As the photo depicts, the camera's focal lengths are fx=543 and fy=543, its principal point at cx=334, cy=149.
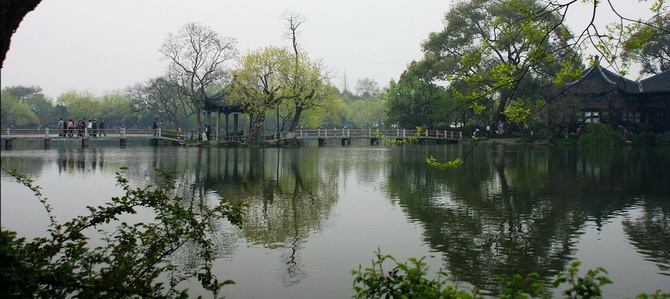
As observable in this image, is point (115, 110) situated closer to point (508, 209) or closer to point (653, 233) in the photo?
point (508, 209)

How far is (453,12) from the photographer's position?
4734 cm

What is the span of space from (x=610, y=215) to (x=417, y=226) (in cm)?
379

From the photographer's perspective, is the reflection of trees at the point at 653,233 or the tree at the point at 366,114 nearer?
the reflection of trees at the point at 653,233

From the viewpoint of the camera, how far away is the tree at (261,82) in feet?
136

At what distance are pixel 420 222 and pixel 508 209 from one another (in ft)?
7.56

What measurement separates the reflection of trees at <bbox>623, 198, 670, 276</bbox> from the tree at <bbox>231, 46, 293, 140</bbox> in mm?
33159

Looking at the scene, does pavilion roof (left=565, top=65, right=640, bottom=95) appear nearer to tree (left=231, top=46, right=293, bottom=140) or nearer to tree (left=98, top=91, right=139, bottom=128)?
tree (left=231, top=46, right=293, bottom=140)

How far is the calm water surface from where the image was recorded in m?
6.27

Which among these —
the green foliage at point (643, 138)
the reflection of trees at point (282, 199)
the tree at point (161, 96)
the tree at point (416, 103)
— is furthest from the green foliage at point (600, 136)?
the tree at point (161, 96)

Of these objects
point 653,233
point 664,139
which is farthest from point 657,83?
point 653,233

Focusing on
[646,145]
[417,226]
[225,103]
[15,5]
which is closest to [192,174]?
[417,226]

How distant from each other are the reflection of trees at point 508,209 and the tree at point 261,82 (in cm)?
2364

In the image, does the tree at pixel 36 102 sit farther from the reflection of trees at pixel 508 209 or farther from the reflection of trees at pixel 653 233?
the reflection of trees at pixel 653 233

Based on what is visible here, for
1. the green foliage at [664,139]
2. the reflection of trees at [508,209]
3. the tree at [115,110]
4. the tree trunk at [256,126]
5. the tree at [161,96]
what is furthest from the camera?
the tree at [115,110]
